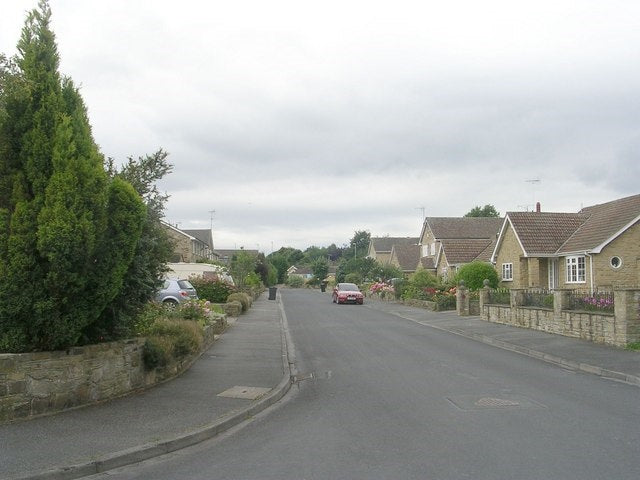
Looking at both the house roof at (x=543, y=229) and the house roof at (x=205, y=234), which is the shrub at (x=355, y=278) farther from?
the house roof at (x=543, y=229)

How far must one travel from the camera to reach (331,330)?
918 inches

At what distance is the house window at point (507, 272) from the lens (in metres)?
35.6

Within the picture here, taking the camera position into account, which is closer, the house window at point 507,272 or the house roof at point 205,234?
the house window at point 507,272

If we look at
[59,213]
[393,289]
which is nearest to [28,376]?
[59,213]

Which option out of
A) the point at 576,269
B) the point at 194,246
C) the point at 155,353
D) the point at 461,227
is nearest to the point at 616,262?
the point at 576,269

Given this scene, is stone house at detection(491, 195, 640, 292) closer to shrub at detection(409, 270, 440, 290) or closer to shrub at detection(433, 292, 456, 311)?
shrub at detection(433, 292, 456, 311)

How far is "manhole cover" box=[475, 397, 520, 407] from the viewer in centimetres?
939

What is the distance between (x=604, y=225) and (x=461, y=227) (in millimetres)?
29007

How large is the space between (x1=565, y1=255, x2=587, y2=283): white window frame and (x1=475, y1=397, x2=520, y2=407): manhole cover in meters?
22.2

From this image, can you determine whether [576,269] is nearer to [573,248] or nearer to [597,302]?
[573,248]

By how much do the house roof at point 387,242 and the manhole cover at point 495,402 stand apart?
87158 mm

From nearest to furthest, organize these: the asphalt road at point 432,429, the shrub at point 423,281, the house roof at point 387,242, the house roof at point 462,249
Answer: the asphalt road at point 432,429, the shrub at point 423,281, the house roof at point 462,249, the house roof at point 387,242

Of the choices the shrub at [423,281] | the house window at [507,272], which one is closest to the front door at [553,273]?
the house window at [507,272]

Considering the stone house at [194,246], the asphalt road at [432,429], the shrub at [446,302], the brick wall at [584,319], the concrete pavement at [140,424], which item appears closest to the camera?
the asphalt road at [432,429]
